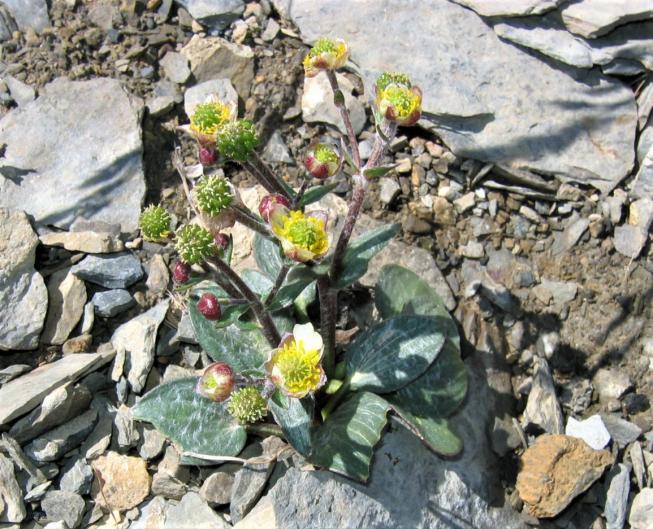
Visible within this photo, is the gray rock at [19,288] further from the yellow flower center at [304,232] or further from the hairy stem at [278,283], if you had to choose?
the yellow flower center at [304,232]

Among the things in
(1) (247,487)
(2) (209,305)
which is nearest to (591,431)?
(1) (247,487)

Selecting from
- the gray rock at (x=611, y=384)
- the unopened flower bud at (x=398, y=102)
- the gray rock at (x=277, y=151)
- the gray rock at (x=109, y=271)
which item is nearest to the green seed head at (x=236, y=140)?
the unopened flower bud at (x=398, y=102)

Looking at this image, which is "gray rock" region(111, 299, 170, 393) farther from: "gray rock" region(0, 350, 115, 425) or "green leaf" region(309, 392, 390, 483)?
"green leaf" region(309, 392, 390, 483)

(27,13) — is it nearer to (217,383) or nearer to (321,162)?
(321,162)

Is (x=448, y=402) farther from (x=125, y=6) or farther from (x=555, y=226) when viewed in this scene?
(x=125, y=6)

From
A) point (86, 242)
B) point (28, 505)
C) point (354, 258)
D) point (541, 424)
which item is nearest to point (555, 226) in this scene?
point (541, 424)

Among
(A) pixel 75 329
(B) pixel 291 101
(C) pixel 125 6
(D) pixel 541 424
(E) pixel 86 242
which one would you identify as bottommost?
(D) pixel 541 424
